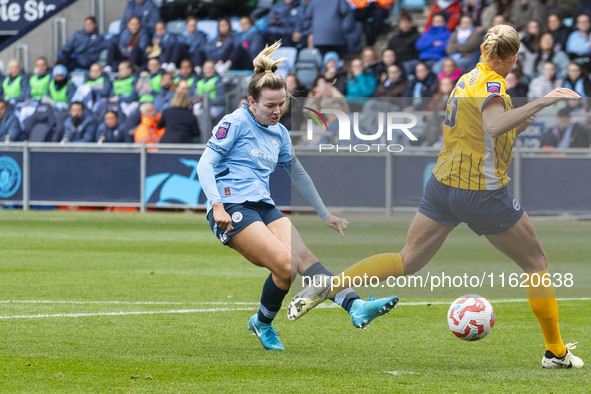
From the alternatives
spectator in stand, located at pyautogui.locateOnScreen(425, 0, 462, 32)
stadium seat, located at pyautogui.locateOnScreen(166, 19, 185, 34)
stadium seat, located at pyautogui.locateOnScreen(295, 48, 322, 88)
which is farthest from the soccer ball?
stadium seat, located at pyautogui.locateOnScreen(166, 19, 185, 34)

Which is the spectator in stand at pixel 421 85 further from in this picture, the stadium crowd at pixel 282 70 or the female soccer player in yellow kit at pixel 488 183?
the female soccer player in yellow kit at pixel 488 183

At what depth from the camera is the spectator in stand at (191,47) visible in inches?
958

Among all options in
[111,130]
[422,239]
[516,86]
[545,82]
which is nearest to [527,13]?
[545,82]

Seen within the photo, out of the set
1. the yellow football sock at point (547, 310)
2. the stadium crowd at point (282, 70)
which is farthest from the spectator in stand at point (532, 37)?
the yellow football sock at point (547, 310)

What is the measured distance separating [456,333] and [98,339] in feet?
7.82

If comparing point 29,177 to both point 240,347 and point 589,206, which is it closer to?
point 589,206

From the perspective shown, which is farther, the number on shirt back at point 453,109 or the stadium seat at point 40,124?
the stadium seat at point 40,124

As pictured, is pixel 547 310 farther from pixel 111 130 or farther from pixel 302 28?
pixel 302 28

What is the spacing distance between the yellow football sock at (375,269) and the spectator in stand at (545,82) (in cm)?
1278

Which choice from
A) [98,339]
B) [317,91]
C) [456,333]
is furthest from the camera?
[317,91]

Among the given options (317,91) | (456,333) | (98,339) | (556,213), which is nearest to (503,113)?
(456,333)

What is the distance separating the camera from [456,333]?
698 cm

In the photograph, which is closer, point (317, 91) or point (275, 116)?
point (275, 116)

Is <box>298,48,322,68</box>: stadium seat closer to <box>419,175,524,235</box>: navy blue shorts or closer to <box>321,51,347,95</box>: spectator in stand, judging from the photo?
<box>321,51,347,95</box>: spectator in stand
